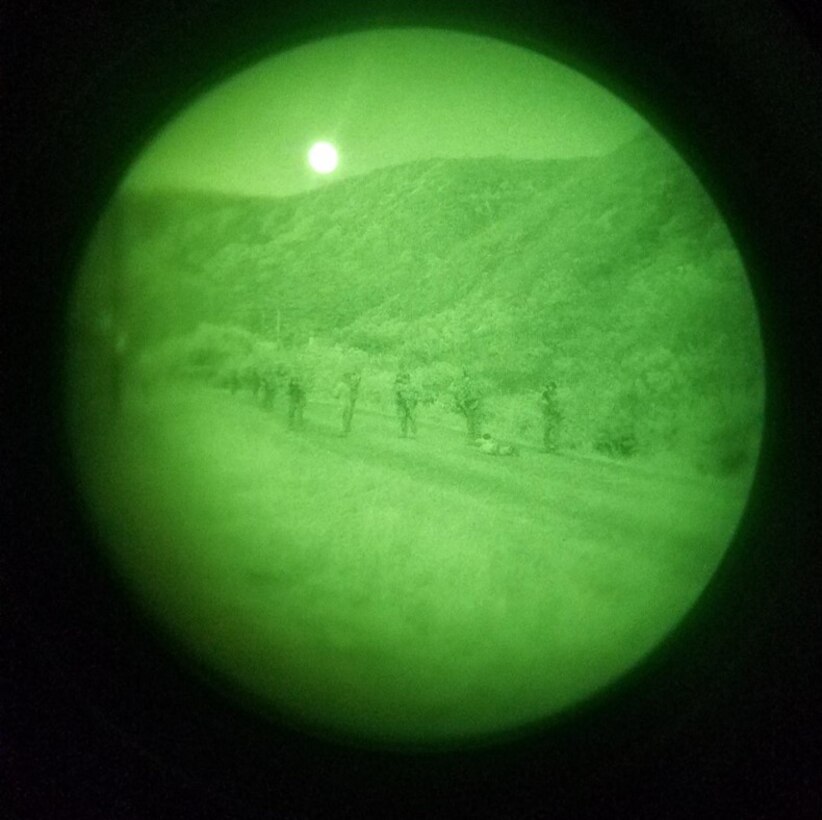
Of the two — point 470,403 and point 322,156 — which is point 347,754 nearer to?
point 470,403

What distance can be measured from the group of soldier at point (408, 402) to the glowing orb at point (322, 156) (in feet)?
1.37

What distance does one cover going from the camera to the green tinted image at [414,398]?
48.1 inches

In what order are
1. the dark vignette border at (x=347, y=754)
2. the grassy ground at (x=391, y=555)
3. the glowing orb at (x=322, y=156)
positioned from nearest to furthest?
1. the dark vignette border at (x=347, y=754)
2. the grassy ground at (x=391, y=555)
3. the glowing orb at (x=322, y=156)

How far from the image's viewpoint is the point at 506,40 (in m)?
1.05

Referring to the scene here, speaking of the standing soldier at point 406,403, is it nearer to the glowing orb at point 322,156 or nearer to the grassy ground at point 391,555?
the grassy ground at point 391,555

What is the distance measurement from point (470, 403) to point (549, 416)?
0.17 metres

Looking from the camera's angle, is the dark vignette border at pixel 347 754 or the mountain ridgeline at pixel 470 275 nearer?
the dark vignette border at pixel 347 754

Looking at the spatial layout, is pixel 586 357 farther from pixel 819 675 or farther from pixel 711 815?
pixel 711 815

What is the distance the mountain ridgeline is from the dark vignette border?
10.6 inches

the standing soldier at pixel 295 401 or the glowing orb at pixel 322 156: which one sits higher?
the glowing orb at pixel 322 156

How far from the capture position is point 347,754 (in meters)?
1.07

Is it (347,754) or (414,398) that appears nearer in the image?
(347,754)

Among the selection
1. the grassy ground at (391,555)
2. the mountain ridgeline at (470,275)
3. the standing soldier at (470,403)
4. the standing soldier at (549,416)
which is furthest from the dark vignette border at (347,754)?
the standing soldier at (470,403)

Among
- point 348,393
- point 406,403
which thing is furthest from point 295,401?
point 406,403
